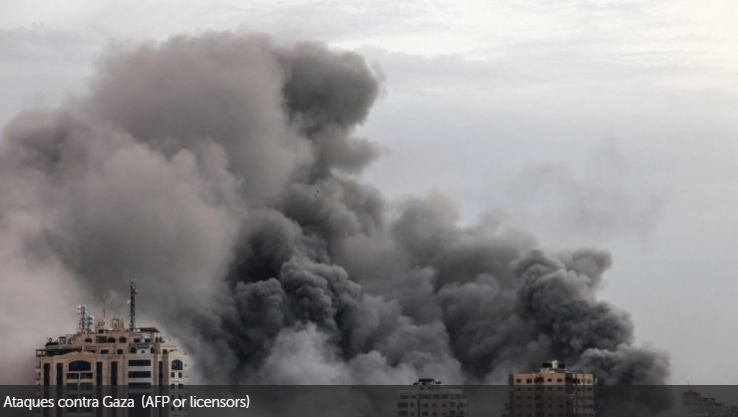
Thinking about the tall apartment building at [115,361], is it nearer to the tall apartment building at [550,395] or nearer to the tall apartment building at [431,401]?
the tall apartment building at [431,401]

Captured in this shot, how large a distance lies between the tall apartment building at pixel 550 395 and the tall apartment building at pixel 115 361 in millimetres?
18811

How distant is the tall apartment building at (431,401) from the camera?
120125mm

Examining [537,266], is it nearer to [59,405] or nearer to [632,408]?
[632,408]

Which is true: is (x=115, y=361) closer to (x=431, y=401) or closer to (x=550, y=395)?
(x=431, y=401)

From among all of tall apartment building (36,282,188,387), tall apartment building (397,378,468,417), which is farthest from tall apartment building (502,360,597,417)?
tall apartment building (36,282,188,387)

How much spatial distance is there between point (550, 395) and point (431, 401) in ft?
16.2

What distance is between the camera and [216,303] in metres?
133

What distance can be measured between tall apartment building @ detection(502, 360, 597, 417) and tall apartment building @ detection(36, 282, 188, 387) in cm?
1881

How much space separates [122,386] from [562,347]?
35381 millimetres

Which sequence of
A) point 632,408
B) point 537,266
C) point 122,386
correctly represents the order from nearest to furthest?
1. point 122,386
2. point 632,408
3. point 537,266

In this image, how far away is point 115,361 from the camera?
340 ft

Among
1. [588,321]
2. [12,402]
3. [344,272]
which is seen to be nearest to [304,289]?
[344,272]

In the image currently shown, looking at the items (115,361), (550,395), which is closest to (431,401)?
(550,395)

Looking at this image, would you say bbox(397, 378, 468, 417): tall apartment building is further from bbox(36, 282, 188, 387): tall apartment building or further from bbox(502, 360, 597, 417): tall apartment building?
bbox(36, 282, 188, 387): tall apartment building
